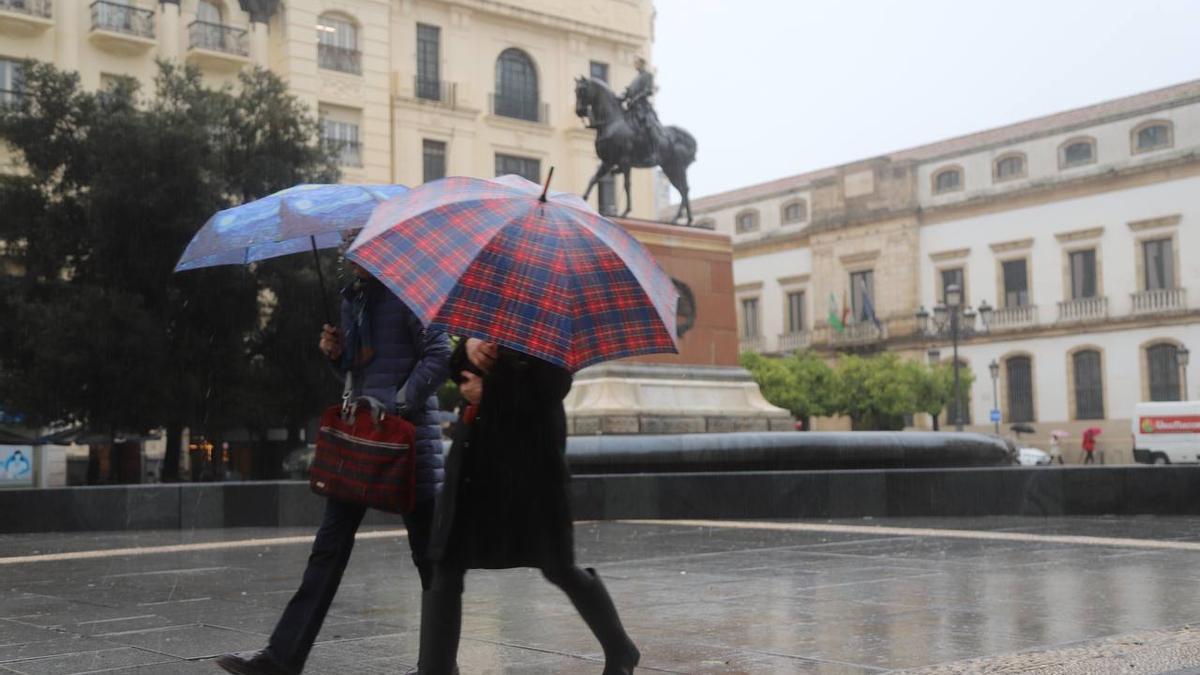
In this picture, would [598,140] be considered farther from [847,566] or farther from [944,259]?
[944,259]

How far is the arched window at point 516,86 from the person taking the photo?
1602 inches

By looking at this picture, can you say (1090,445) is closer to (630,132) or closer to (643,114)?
(643,114)

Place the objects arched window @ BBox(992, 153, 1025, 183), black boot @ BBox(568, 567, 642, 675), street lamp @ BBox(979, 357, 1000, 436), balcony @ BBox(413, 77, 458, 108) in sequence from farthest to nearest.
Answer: arched window @ BBox(992, 153, 1025, 183)
street lamp @ BBox(979, 357, 1000, 436)
balcony @ BBox(413, 77, 458, 108)
black boot @ BBox(568, 567, 642, 675)

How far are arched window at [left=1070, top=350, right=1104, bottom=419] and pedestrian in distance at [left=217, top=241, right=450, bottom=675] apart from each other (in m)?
46.1

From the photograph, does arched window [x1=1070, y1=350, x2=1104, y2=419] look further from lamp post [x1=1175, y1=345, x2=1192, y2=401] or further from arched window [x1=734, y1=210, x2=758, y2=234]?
arched window [x1=734, y1=210, x2=758, y2=234]

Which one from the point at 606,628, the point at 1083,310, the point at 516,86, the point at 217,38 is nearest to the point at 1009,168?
the point at 1083,310

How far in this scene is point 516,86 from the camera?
41031 mm

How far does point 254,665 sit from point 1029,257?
48.5 metres

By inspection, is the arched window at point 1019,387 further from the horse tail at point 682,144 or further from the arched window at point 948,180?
the horse tail at point 682,144

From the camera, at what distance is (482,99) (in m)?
40.1

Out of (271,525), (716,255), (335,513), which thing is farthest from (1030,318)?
(335,513)

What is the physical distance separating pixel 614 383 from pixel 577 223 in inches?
477

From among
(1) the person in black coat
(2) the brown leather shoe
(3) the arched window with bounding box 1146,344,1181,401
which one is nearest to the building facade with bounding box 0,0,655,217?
(3) the arched window with bounding box 1146,344,1181,401

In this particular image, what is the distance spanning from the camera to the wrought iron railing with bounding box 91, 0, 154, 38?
3347 cm
